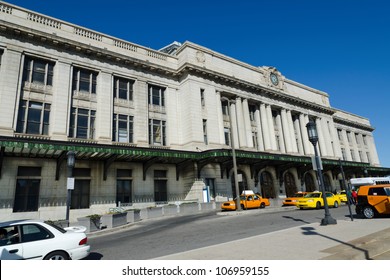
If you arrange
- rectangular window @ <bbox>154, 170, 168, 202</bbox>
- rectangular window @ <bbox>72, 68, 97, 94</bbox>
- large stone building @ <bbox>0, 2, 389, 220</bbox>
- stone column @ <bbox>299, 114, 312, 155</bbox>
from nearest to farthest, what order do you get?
large stone building @ <bbox>0, 2, 389, 220</bbox>
rectangular window @ <bbox>72, 68, 97, 94</bbox>
rectangular window @ <bbox>154, 170, 168, 202</bbox>
stone column @ <bbox>299, 114, 312, 155</bbox>

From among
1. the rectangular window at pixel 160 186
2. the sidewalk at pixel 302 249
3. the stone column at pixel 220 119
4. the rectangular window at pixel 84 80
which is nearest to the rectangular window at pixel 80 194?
the rectangular window at pixel 160 186

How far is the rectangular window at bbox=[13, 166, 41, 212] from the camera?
18.9 m

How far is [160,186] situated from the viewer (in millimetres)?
26078

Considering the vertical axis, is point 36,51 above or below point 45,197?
above

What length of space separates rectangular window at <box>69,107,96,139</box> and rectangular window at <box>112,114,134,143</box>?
2074mm

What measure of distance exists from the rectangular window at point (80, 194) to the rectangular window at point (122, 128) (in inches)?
204

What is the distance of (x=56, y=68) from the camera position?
23.0 metres

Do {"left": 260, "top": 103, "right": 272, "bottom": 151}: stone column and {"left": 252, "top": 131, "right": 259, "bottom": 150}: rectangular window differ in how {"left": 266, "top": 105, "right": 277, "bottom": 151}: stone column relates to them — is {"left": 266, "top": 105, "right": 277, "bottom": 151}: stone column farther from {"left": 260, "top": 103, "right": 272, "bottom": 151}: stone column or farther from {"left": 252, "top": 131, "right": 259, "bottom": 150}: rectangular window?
{"left": 252, "top": 131, "right": 259, "bottom": 150}: rectangular window

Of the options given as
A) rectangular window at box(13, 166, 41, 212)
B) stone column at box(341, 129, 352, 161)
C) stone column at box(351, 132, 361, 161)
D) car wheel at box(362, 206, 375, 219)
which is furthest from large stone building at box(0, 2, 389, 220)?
stone column at box(351, 132, 361, 161)

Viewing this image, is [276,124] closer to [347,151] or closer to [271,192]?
[271,192]

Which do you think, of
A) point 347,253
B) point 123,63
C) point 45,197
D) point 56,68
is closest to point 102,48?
point 123,63

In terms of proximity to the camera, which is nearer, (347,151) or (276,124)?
(276,124)

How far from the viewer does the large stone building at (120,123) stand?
64.8ft

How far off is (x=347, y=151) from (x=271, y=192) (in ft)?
97.0
